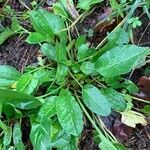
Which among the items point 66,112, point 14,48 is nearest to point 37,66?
point 14,48

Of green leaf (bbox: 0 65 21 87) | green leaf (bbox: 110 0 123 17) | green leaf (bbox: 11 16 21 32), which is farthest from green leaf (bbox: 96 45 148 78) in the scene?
green leaf (bbox: 11 16 21 32)

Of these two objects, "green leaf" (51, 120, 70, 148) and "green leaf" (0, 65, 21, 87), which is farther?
"green leaf" (0, 65, 21, 87)

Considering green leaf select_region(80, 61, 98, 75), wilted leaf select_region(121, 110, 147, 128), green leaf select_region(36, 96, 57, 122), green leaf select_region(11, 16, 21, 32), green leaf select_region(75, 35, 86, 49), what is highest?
green leaf select_region(11, 16, 21, 32)

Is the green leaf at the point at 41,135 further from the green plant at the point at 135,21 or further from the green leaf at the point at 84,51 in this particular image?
the green plant at the point at 135,21

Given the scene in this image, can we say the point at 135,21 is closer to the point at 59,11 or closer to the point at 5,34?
the point at 59,11

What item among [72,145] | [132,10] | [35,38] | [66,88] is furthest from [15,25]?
[72,145]

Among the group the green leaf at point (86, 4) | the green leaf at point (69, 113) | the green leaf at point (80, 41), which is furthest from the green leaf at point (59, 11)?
the green leaf at point (69, 113)

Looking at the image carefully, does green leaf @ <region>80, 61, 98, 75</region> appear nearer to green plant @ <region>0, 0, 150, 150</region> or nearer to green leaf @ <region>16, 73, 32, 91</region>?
green plant @ <region>0, 0, 150, 150</region>

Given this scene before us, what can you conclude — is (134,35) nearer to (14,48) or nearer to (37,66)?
(37,66)

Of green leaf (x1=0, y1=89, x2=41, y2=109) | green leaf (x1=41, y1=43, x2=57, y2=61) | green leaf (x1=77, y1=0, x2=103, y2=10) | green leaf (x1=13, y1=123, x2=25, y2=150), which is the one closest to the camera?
green leaf (x1=0, y1=89, x2=41, y2=109)
